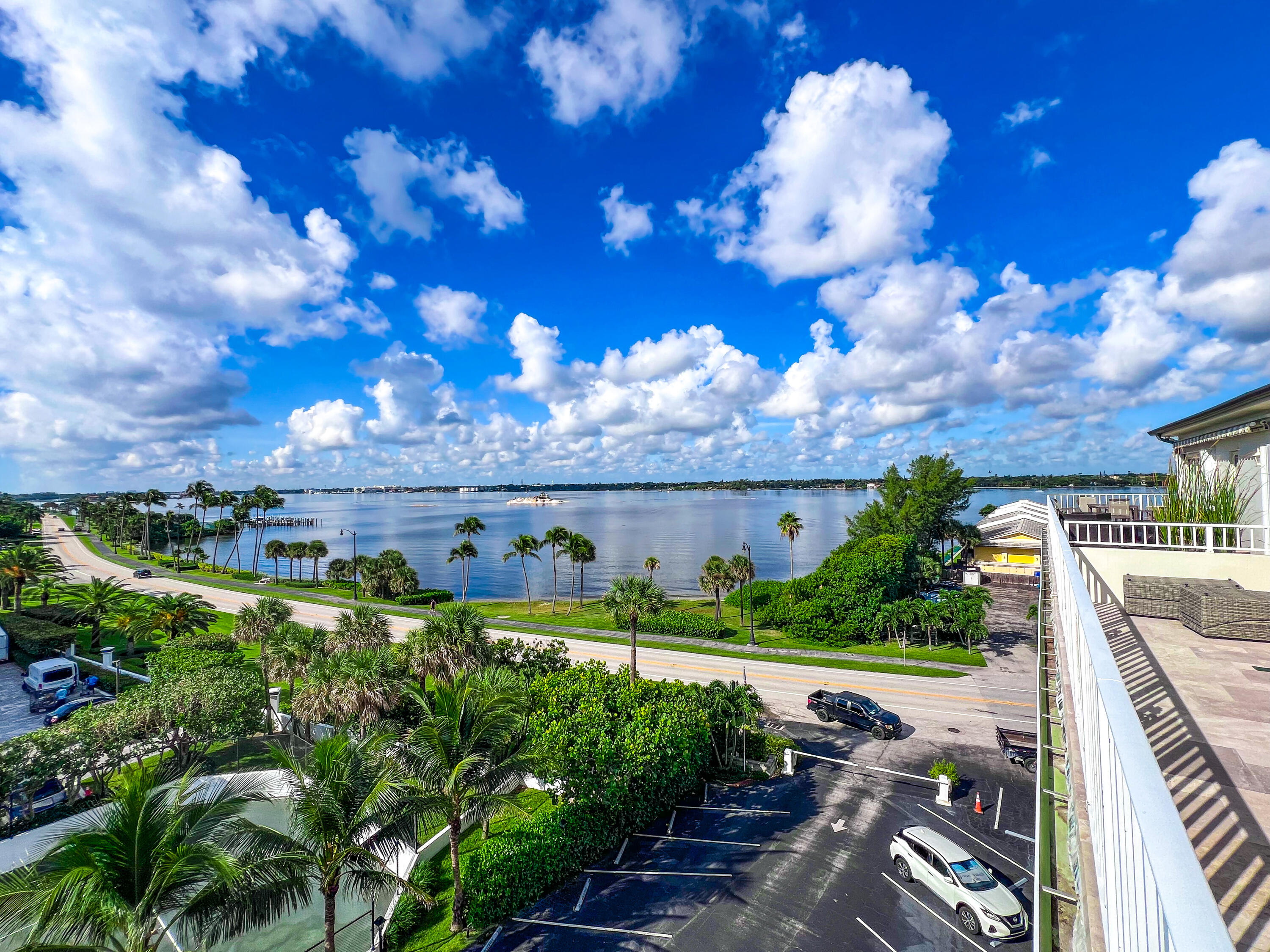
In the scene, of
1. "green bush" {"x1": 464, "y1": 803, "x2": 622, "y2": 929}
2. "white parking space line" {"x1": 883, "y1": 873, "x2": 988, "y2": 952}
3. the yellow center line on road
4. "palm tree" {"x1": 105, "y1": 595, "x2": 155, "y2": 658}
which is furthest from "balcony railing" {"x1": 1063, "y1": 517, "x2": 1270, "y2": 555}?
"palm tree" {"x1": 105, "y1": 595, "x2": 155, "y2": 658}

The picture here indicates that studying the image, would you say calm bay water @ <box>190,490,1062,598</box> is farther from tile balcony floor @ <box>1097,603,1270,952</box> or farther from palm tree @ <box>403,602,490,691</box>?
tile balcony floor @ <box>1097,603,1270,952</box>

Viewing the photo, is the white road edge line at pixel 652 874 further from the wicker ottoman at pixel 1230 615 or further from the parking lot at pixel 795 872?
the wicker ottoman at pixel 1230 615

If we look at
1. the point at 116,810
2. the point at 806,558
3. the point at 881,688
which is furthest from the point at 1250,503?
the point at 806,558

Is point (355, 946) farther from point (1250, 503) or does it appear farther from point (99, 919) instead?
point (1250, 503)

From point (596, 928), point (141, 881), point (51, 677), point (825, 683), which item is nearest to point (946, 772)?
point (825, 683)

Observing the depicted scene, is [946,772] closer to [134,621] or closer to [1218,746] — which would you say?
[1218,746]

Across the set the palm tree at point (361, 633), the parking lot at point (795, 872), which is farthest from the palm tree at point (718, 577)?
the palm tree at point (361, 633)

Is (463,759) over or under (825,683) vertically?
over
